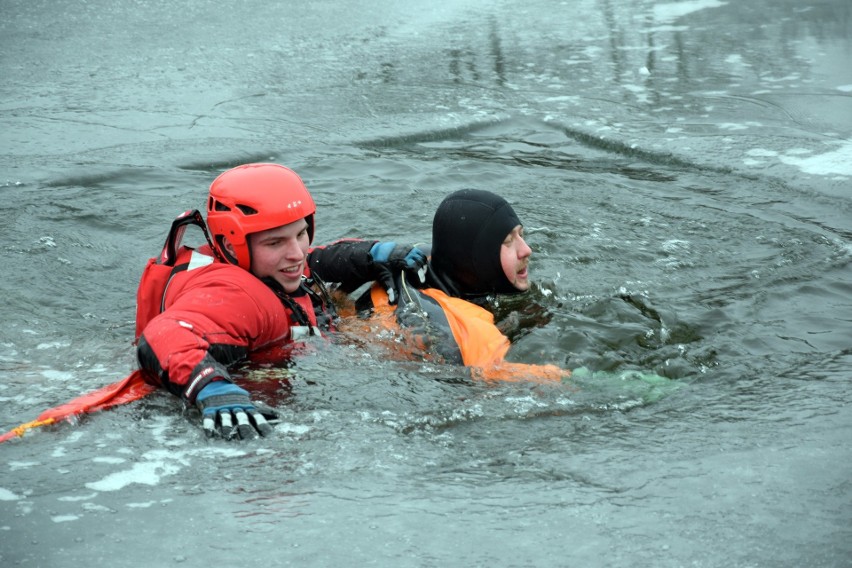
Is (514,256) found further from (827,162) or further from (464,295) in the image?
(827,162)

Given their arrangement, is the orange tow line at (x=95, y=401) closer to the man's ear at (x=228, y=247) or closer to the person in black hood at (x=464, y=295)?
the man's ear at (x=228, y=247)

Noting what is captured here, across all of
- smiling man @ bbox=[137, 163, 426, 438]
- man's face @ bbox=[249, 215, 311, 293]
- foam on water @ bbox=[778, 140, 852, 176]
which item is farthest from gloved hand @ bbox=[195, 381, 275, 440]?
foam on water @ bbox=[778, 140, 852, 176]

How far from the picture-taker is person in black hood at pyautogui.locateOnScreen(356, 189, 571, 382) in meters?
4.70

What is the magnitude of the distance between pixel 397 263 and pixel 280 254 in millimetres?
815

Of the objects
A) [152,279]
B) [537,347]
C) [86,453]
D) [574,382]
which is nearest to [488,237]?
[537,347]

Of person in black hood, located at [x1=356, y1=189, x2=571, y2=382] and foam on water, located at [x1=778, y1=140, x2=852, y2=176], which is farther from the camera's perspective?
foam on water, located at [x1=778, y1=140, x2=852, y2=176]

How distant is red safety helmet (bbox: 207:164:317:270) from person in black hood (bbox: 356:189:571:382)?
2.52ft

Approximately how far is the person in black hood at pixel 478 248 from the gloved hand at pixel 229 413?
1617 mm

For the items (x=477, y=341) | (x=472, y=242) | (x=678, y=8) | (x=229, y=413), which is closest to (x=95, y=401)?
(x=229, y=413)

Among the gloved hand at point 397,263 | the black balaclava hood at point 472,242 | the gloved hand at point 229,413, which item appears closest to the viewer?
the gloved hand at point 229,413

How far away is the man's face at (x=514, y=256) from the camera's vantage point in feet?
16.8

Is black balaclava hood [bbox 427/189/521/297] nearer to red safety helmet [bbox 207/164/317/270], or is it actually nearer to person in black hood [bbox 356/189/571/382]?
person in black hood [bbox 356/189/571/382]

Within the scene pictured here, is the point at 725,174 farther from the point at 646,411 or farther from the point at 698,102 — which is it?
the point at 646,411

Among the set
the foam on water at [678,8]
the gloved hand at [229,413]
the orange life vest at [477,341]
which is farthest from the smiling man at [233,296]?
the foam on water at [678,8]
